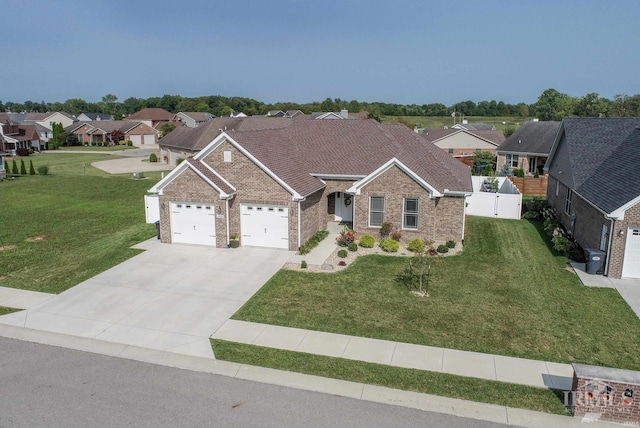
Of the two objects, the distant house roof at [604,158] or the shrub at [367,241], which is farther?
the shrub at [367,241]

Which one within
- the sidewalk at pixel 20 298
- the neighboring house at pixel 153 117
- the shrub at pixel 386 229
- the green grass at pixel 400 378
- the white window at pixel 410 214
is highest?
the neighboring house at pixel 153 117

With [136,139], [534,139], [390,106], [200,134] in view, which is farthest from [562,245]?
[390,106]

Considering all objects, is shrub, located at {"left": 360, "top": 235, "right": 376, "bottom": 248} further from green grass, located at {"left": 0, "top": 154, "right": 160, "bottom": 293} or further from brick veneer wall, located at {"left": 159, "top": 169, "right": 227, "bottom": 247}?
green grass, located at {"left": 0, "top": 154, "right": 160, "bottom": 293}

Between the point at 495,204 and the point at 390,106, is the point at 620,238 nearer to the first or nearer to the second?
the point at 495,204

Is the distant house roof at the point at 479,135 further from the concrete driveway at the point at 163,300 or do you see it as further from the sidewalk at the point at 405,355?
the sidewalk at the point at 405,355

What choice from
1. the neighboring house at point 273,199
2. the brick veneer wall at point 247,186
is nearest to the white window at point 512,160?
the neighboring house at point 273,199

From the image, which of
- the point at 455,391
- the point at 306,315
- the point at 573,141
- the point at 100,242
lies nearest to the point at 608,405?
the point at 455,391
